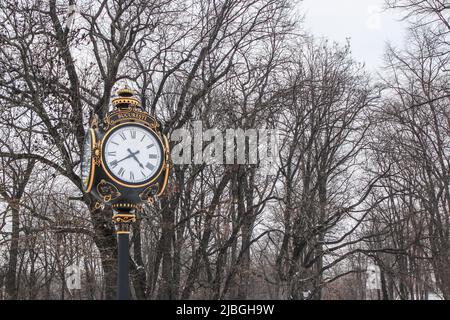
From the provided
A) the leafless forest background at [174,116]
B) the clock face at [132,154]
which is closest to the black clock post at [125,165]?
the clock face at [132,154]

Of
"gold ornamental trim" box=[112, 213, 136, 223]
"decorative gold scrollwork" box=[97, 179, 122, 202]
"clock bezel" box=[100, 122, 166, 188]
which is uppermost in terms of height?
"clock bezel" box=[100, 122, 166, 188]

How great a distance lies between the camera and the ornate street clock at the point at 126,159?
498 centimetres

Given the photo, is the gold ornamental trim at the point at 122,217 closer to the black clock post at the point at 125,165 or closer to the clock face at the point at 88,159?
the black clock post at the point at 125,165

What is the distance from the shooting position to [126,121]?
5.13 metres

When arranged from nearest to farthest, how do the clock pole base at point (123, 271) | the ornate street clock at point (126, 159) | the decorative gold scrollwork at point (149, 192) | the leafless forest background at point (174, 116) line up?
the clock pole base at point (123, 271)
the ornate street clock at point (126, 159)
the decorative gold scrollwork at point (149, 192)
the leafless forest background at point (174, 116)

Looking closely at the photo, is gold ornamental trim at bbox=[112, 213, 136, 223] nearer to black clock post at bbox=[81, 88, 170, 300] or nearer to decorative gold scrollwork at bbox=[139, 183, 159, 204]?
black clock post at bbox=[81, 88, 170, 300]

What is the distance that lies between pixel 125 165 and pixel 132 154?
0.12 metres

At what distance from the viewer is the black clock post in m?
4.98

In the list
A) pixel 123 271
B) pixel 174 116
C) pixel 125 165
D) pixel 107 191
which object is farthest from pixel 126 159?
pixel 174 116

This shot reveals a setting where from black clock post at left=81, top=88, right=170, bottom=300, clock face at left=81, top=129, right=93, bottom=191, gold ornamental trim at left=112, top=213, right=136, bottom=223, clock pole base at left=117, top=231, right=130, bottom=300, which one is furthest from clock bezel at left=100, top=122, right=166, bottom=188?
clock pole base at left=117, top=231, right=130, bottom=300

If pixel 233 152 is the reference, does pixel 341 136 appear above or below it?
above
